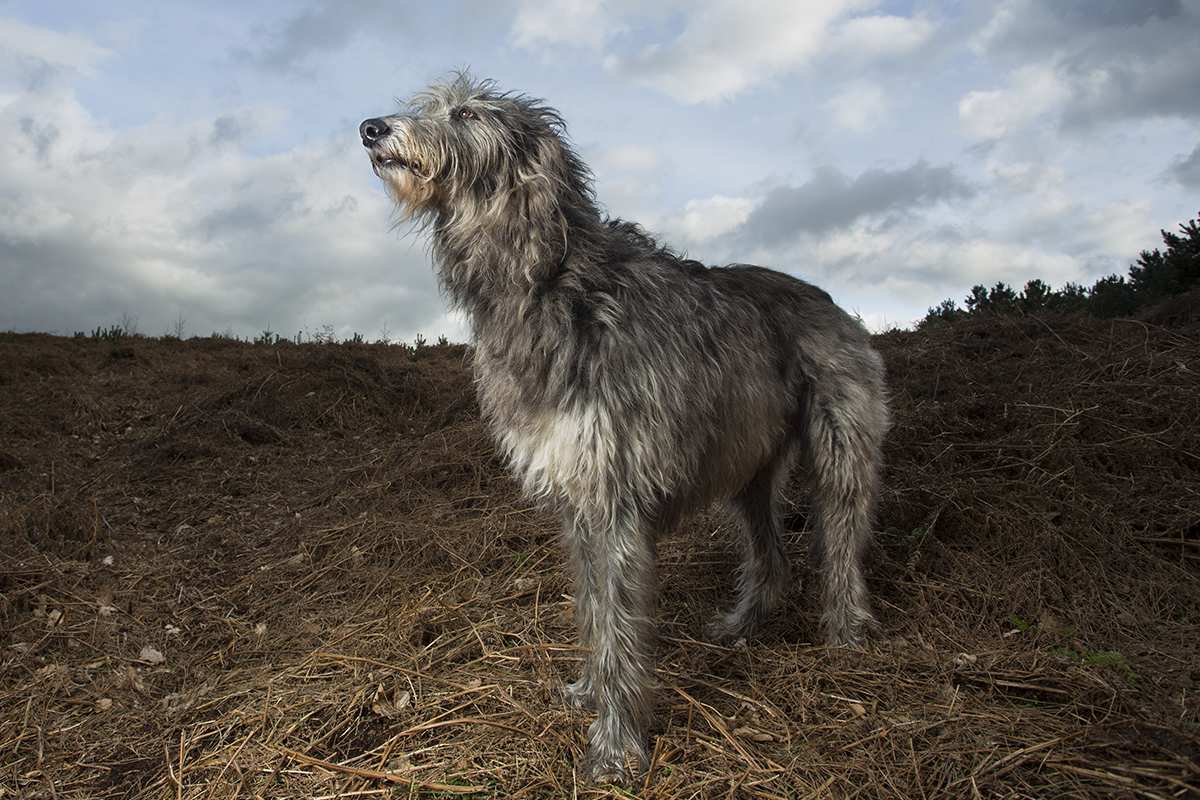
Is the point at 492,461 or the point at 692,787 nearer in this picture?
the point at 692,787

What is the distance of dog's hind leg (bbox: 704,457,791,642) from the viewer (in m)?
5.34

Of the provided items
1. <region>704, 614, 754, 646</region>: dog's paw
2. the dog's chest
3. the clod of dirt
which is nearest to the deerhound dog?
the dog's chest

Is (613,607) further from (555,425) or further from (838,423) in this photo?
(838,423)

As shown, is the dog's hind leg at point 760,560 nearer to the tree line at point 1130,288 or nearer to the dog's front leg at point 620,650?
the dog's front leg at point 620,650

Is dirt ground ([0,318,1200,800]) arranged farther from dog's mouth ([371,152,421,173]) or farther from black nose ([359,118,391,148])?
black nose ([359,118,391,148])

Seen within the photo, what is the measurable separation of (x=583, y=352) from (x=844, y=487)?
1964 mm

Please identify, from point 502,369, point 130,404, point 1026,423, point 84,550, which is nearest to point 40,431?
point 130,404

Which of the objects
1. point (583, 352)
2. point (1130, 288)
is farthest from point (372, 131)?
point (1130, 288)

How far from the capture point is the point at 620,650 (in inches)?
154

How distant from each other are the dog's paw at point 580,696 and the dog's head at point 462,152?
2.34 meters

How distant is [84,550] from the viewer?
6.88 m

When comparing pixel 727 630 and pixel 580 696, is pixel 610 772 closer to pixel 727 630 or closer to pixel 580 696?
pixel 580 696

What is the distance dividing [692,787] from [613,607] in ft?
2.65

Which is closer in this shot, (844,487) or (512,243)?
(512,243)
